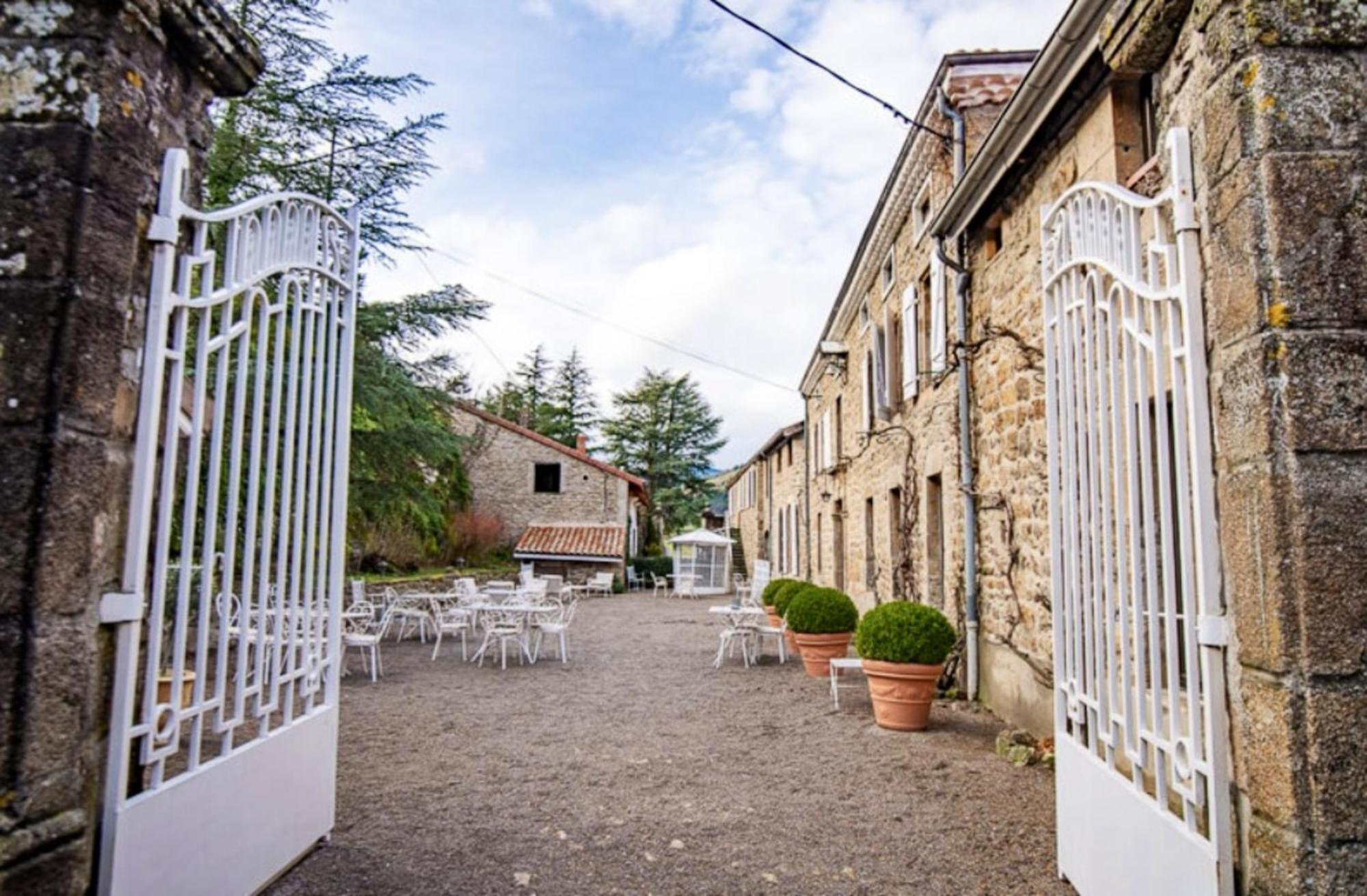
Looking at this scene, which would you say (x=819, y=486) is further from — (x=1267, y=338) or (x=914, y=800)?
(x=1267, y=338)

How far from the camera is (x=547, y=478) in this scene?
79.6 ft

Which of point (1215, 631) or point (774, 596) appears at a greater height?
point (1215, 631)

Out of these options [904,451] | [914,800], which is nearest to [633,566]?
[904,451]

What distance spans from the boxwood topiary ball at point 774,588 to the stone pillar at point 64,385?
28.0ft

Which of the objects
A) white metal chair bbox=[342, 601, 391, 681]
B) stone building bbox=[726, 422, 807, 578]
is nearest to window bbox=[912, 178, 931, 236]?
white metal chair bbox=[342, 601, 391, 681]

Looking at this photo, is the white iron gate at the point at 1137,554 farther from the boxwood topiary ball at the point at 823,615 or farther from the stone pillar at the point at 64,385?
the boxwood topiary ball at the point at 823,615

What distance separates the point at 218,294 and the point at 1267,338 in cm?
279

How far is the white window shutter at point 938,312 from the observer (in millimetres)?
7219

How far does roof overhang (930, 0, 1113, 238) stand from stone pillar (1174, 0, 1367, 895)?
220 centimetres

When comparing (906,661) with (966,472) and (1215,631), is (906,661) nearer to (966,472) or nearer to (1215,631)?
(966,472)


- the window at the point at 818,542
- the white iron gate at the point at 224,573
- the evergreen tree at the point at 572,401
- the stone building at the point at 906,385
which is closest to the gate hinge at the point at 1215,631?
the white iron gate at the point at 224,573

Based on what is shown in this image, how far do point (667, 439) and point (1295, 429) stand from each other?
116 feet

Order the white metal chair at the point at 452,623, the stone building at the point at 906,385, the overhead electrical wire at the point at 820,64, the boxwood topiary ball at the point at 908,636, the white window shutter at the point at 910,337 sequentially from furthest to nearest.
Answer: the white metal chair at the point at 452,623
the white window shutter at the point at 910,337
the stone building at the point at 906,385
the boxwood topiary ball at the point at 908,636
the overhead electrical wire at the point at 820,64

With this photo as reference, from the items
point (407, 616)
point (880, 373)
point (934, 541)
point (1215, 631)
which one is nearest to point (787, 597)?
point (934, 541)
